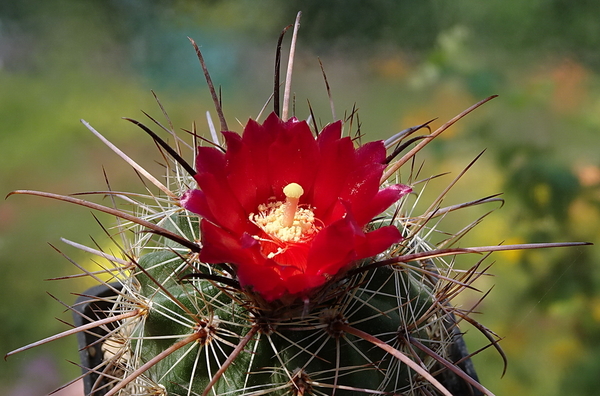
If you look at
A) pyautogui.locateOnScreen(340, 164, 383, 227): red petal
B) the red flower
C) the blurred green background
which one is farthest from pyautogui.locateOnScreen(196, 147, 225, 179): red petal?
the blurred green background

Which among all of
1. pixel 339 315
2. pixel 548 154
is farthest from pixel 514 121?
pixel 339 315

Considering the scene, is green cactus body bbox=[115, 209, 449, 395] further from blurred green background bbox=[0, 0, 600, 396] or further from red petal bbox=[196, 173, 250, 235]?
blurred green background bbox=[0, 0, 600, 396]

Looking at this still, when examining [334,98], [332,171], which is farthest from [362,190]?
[334,98]

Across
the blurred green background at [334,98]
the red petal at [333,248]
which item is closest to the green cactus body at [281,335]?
the red petal at [333,248]

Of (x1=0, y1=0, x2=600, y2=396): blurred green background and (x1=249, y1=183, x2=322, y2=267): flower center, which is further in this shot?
(x1=0, y1=0, x2=600, y2=396): blurred green background

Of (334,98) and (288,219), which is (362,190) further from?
(334,98)

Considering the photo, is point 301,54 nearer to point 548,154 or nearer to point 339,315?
point 548,154

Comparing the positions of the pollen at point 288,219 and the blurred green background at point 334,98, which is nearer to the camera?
the pollen at point 288,219

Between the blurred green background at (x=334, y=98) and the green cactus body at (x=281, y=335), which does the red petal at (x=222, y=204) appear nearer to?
the green cactus body at (x=281, y=335)
